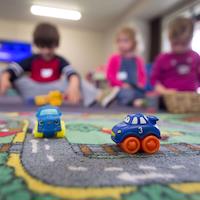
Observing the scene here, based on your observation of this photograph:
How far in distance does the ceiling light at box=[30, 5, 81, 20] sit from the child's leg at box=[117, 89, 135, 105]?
7.28 feet

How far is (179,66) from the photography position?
1.61 metres

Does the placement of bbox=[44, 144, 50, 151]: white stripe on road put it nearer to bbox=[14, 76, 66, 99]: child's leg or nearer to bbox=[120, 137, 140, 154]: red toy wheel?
bbox=[120, 137, 140, 154]: red toy wheel

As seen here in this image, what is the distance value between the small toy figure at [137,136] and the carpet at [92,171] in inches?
0.6

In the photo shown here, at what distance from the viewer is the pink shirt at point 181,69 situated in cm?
160

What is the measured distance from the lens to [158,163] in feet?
1.33

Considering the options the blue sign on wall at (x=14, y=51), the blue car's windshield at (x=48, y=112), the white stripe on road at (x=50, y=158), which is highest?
the blue sign on wall at (x=14, y=51)

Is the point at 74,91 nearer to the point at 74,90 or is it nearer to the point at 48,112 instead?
the point at 74,90

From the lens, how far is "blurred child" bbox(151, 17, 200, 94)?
155 centimetres

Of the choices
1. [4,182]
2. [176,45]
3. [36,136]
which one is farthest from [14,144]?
[176,45]

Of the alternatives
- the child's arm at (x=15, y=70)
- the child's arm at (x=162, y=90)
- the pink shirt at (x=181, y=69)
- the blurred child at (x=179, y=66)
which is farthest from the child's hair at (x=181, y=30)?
the child's arm at (x=15, y=70)

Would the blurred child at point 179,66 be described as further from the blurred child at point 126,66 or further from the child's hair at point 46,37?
the child's hair at point 46,37

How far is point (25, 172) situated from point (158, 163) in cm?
20

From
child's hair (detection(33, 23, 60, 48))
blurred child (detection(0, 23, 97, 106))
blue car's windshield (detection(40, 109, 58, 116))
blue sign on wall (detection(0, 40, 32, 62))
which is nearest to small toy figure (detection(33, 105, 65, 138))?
blue car's windshield (detection(40, 109, 58, 116))

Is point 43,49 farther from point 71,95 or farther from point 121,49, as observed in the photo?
point 121,49
